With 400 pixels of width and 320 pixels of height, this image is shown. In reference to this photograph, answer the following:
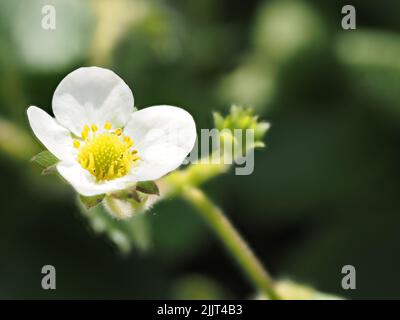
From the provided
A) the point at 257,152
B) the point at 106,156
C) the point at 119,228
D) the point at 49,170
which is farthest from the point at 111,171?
the point at 257,152

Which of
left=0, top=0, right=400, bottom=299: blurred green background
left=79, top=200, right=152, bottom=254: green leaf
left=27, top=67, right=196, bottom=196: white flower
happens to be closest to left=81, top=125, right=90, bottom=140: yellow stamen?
left=27, top=67, right=196, bottom=196: white flower

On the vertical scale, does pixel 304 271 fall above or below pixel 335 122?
below

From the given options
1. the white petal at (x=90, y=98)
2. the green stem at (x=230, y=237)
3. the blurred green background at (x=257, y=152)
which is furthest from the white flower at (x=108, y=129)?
the blurred green background at (x=257, y=152)

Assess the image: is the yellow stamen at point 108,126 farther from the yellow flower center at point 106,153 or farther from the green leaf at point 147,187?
the green leaf at point 147,187

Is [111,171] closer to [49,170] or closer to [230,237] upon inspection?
[49,170]

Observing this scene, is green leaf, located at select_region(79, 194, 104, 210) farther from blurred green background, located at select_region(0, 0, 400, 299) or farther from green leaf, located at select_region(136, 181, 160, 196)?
blurred green background, located at select_region(0, 0, 400, 299)
